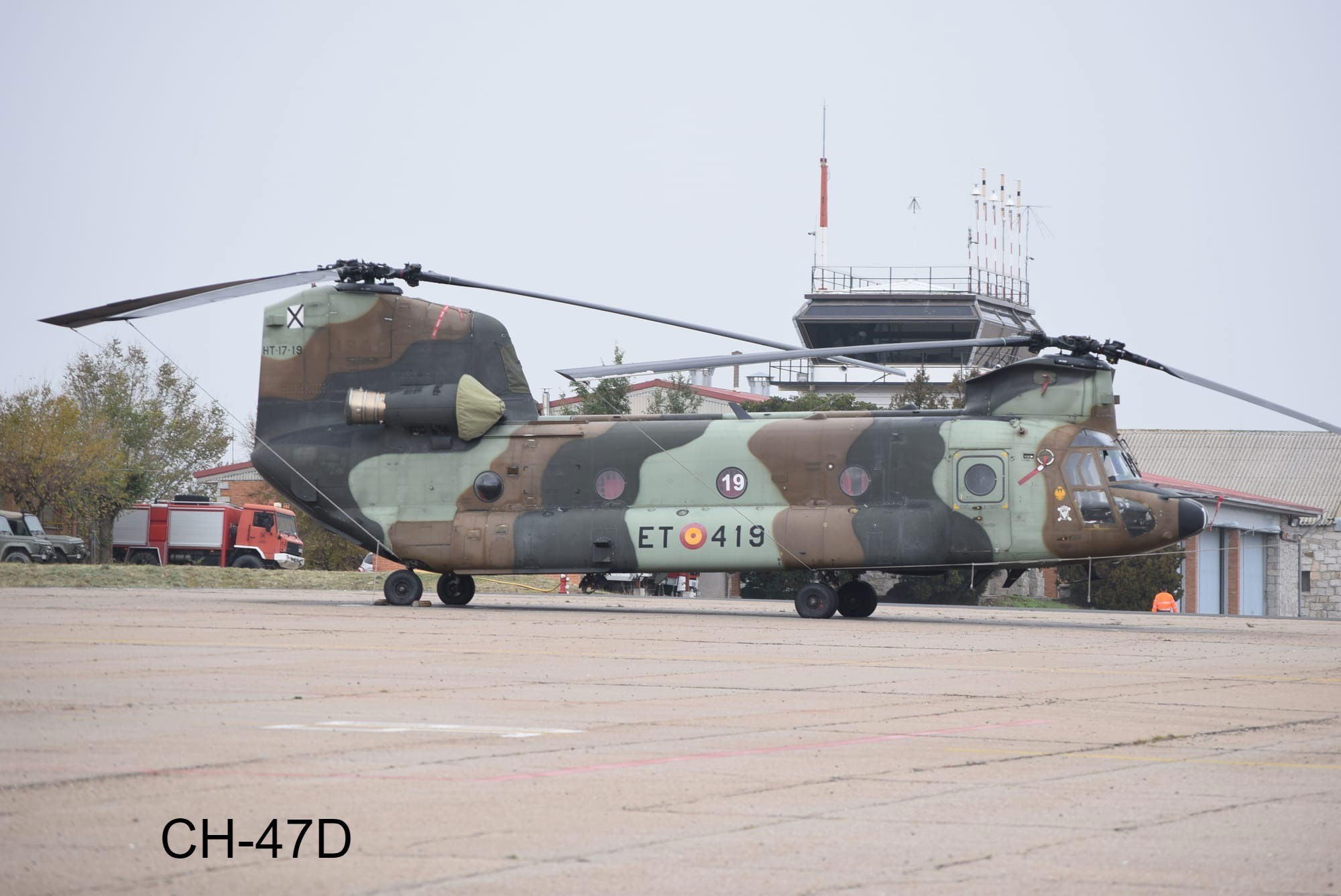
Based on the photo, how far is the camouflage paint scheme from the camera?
74.9 feet

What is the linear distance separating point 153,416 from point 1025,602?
48.1 meters

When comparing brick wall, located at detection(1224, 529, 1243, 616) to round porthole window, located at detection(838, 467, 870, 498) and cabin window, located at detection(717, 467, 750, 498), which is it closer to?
round porthole window, located at detection(838, 467, 870, 498)

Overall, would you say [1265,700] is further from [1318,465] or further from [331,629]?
[1318,465]

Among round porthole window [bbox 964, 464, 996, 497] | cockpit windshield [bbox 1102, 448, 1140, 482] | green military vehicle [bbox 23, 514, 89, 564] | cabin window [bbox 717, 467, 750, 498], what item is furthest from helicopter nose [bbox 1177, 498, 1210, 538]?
green military vehicle [bbox 23, 514, 89, 564]

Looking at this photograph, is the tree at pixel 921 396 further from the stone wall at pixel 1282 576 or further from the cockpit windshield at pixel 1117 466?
the cockpit windshield at pixel 1117 466

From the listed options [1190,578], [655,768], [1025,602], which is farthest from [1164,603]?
[655,768]

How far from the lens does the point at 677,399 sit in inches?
2527

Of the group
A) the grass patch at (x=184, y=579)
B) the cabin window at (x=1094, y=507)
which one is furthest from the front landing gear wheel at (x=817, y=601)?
the grass patch at (x=184, y=579)

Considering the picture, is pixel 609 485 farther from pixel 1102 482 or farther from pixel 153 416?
pixel 153 416

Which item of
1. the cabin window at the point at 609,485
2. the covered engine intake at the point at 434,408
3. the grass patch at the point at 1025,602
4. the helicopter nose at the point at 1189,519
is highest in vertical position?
the covered engine intake at the point at 434,408

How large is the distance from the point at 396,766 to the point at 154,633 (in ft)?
31.7

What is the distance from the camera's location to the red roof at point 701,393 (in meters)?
67.6

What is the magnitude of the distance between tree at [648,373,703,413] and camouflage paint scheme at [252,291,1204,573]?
123 feet

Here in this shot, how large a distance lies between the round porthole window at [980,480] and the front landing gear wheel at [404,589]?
365 inches
